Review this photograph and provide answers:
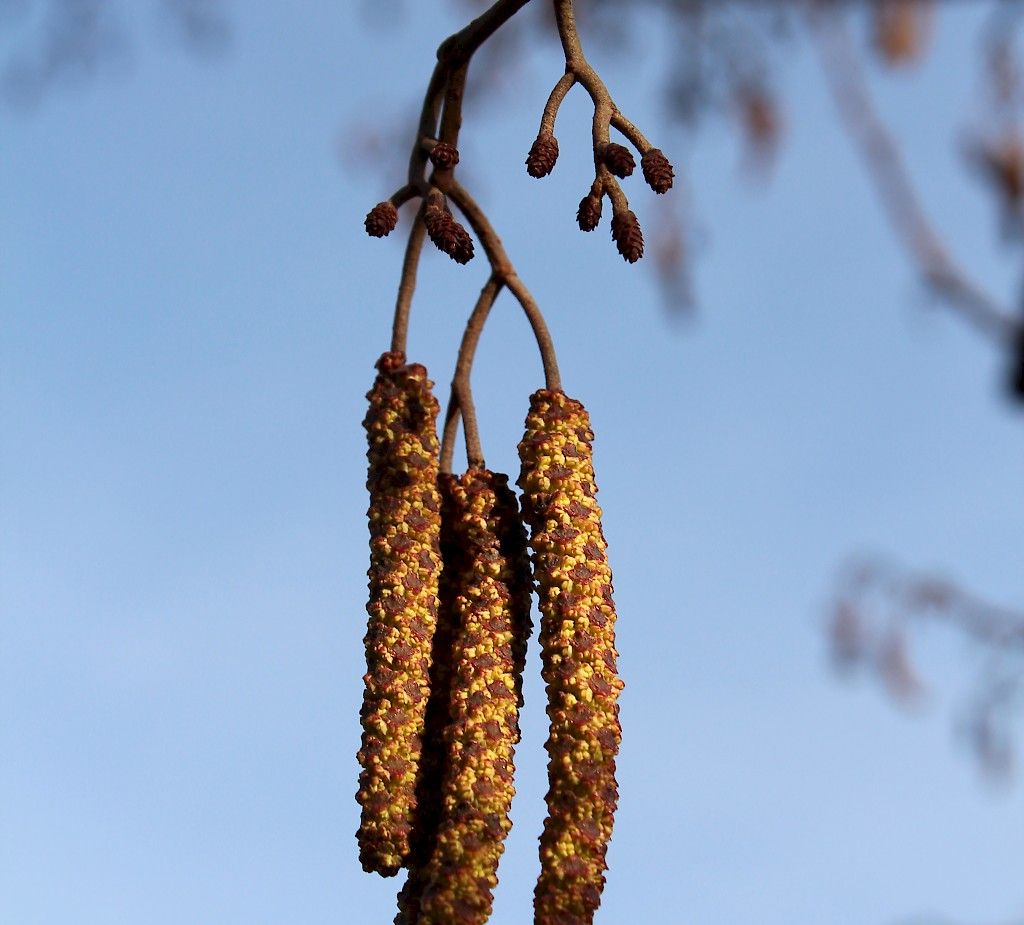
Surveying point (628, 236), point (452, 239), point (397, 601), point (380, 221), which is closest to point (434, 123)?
point (380, 221)

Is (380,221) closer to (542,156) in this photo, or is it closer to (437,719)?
(542,156)

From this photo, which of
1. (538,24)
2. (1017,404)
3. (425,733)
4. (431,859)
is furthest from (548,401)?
(538,24)

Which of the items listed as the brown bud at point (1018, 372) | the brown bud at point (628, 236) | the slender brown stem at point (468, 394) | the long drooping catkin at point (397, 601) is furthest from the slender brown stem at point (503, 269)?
the brown bud at point (1018, 372)

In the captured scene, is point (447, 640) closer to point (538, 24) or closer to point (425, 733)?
point (425, 733)

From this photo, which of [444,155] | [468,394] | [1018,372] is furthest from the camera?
[468,394]

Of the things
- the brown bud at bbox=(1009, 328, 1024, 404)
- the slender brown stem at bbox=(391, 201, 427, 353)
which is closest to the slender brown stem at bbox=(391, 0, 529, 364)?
the slender brown stem at bbox=(391, 201, 427, 353)
